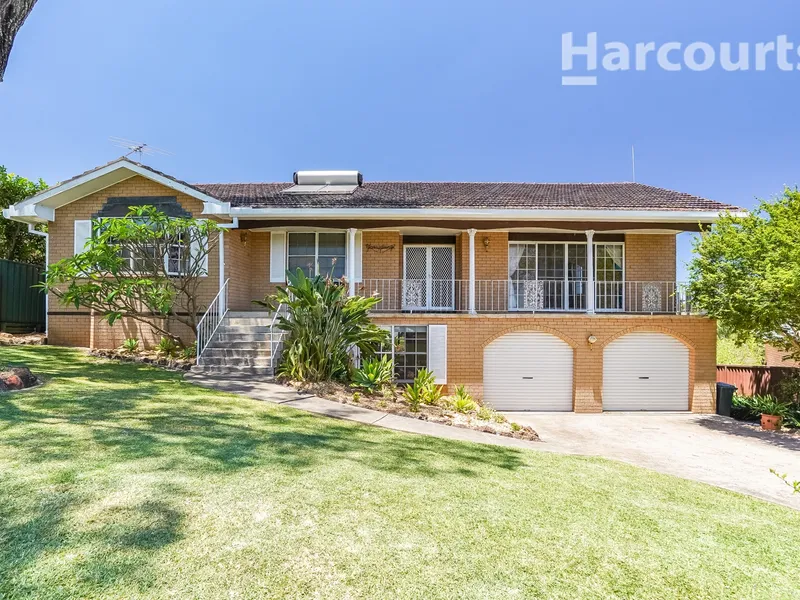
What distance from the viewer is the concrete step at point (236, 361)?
31.5ft

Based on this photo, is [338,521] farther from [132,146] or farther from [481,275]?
[132,146]

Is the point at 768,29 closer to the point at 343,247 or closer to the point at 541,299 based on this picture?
the point at 541,299

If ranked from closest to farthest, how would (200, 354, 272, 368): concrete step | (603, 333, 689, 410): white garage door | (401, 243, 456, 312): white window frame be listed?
(200, 354, 272, 368): concrete step, (603, 333, 689, 410): white garage door, (401, 243, 456, 312): white window frame

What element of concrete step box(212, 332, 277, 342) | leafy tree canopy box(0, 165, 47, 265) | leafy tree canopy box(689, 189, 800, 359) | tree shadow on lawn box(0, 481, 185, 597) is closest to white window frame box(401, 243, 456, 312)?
concrete step box(212, 332, 277, 342)

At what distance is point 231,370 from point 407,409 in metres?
4.15

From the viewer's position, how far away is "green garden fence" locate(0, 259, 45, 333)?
41.9 ft

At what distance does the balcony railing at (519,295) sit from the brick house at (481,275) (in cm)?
4

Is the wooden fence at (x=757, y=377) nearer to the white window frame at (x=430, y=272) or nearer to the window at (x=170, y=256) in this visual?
the white window frame at (x=430, y=272)

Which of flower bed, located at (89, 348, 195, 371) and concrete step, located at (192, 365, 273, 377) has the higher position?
flower bed, located at (89, 348, 195, 371)

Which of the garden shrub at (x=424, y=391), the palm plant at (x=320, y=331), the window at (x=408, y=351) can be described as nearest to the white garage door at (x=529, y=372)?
the window at (x=408, y=351)

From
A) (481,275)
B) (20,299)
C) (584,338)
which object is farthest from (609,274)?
(20,299)

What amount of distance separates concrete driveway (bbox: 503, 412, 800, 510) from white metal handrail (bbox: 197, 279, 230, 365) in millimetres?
7715

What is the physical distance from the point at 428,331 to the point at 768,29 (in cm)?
1104

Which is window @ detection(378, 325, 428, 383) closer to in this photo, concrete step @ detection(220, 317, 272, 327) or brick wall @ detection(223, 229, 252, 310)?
concrete step @ detection(220, 317, 272, 327)
